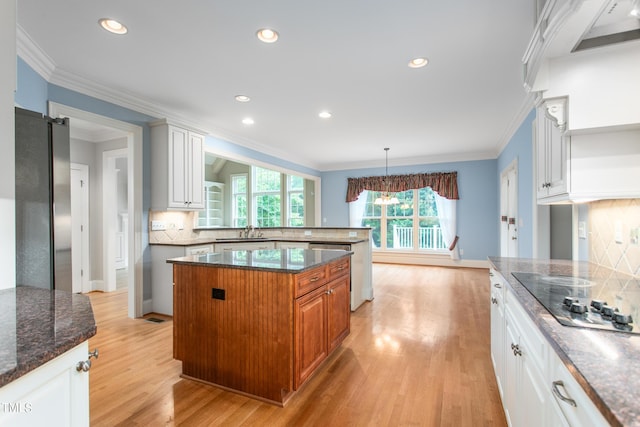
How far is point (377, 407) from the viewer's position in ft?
6.10

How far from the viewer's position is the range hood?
43.1 inches

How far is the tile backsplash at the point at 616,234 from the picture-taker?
153cm

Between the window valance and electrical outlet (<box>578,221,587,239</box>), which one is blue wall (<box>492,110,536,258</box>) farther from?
the window valance

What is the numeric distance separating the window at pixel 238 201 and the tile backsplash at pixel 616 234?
8.95 metres

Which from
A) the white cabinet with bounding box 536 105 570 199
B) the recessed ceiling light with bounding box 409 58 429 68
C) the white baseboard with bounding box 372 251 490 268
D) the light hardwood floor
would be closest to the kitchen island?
the light hardwood floor

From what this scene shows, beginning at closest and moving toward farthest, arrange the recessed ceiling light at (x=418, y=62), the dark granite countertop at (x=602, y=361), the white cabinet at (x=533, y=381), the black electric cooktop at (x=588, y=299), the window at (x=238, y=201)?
1. the dark granite countertop at (x=602, y=361)
2. the white cabinet at (x=533, y=381)
3. the black electric cooktop at (x=588, y=299)
4. the recessed ceiling light at (x=418, y=62)
5. the window at (x=238, y=201)

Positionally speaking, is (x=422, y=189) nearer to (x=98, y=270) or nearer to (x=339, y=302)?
(x=339, y=302)

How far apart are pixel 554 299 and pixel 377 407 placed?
4.06 ft

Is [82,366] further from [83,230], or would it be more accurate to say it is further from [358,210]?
[358,210]

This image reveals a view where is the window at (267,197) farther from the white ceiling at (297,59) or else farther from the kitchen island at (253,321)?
the kitchen island at (253,321)

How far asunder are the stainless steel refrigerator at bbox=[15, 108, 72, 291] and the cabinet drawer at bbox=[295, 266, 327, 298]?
4.59 ft

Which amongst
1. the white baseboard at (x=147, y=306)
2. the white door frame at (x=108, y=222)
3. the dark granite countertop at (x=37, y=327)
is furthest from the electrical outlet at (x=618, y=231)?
the white door frame at (x=108, y=222)

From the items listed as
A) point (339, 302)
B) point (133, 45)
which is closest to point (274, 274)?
point (339, 302)

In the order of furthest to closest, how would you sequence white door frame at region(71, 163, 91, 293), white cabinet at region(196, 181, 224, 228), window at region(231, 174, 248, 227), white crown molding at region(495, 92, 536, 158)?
window at region(231, 174, 248, 227) < white cabinet at region(196, 181, 224, 228) < white door frame at region(71, 163, 91, 293) < white crown molding at region(495, 92, 536, 158)
